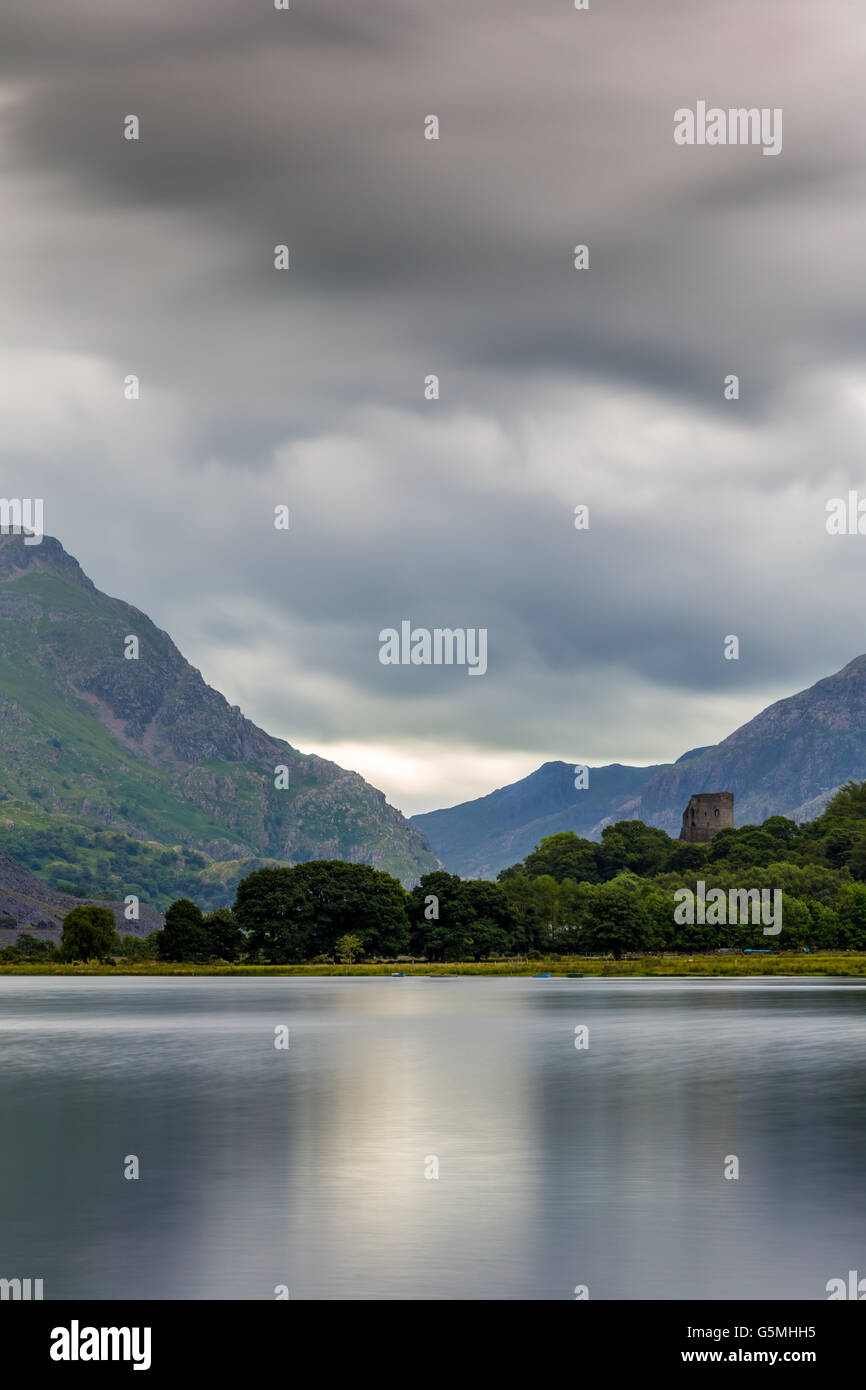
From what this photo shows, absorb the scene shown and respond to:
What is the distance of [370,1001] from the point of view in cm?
15025

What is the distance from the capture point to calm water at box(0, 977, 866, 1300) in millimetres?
29234

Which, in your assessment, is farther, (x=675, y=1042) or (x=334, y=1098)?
(x=675, y=1042)

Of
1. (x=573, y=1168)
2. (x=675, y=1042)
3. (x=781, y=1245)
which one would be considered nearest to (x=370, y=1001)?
(x=675, y=1042)

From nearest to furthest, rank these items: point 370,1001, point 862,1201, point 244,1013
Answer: point 862,1201
point 244,1013
point 370,1001

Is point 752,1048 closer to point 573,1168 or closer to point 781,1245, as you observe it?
point 573,1168

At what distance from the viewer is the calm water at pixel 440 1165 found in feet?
95.9

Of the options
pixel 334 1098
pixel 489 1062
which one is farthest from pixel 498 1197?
pixel 489 1062

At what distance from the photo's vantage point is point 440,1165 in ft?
141

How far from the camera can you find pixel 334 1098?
61312mm
